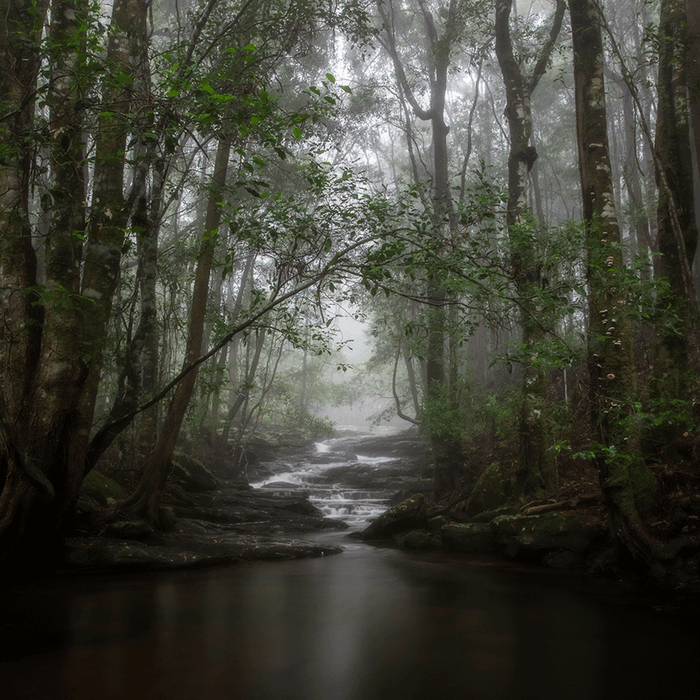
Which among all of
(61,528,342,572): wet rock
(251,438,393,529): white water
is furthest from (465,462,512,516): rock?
(251,438,393,529): white water

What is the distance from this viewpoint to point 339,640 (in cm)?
500

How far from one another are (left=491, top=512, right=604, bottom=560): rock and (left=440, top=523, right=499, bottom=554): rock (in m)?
0.29

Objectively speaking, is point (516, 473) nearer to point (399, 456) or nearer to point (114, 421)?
point (114, 421)

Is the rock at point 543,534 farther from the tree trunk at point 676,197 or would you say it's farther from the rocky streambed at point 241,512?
the rocky streambed at point 241,512

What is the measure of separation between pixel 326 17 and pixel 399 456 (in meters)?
20.0

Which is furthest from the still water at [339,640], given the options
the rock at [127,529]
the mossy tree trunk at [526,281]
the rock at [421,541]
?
the rock at [421,541]

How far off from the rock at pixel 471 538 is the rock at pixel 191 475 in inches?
293

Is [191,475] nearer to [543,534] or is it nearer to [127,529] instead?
[127,529]

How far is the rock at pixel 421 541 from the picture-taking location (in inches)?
387

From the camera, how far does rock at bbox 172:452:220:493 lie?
13.6 m

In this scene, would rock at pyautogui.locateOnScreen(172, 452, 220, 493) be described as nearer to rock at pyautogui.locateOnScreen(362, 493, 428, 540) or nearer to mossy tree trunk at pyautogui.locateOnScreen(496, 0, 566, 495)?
rock at pyautogui.locateOnScreen(362, 493, 428, 540)

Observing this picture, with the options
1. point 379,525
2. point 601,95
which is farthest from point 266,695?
point 601,95

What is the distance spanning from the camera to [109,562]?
707 centimetres

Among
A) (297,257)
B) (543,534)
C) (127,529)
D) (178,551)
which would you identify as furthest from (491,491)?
(297,257)
